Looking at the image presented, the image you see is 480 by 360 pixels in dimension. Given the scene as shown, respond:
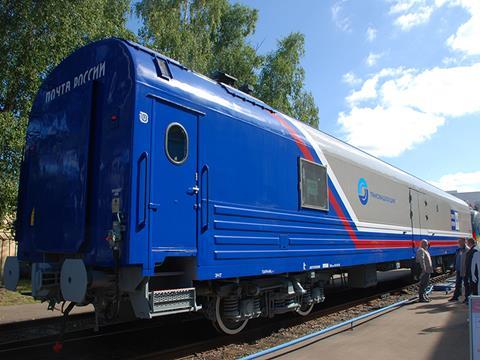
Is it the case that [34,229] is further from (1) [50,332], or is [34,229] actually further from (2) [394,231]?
(2) [394,231]

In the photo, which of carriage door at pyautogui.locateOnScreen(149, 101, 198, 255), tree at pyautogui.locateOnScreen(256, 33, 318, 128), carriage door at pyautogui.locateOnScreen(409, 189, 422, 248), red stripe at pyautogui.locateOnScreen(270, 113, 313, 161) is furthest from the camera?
tree at pyautogui.locateOnScreen(256, 33, 318, 128)

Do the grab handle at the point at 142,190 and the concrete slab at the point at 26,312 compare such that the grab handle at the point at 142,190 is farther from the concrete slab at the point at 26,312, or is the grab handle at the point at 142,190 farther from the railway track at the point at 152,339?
the concrete slab at the point at 26,312

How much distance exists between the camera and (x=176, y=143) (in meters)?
5.69

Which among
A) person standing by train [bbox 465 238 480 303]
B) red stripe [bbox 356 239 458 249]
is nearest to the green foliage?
red stripe [bbox 356 239 458 249]

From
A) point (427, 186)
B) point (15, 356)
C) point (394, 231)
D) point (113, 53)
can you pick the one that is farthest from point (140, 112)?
point (427, 186)

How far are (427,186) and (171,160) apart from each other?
575 inches

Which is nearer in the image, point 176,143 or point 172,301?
point 172,301

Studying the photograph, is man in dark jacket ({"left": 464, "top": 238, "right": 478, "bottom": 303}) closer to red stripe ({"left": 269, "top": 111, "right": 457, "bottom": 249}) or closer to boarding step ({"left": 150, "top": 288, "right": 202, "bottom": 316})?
red stripe ({"left": 269, "top": 111, "right": 457, "bottom": 249})

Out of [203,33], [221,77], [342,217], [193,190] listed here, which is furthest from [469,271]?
[203,33]

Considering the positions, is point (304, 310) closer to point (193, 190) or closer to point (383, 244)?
point (383, 244)

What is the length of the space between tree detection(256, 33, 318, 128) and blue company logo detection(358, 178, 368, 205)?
53.9 feet

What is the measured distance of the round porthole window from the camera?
556 cm

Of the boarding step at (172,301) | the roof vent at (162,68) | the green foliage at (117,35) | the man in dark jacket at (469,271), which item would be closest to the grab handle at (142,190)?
the boarding step at (172,301)

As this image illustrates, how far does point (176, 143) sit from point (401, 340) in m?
4.71
